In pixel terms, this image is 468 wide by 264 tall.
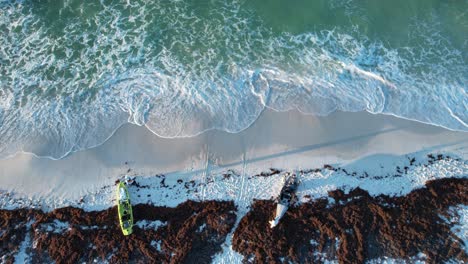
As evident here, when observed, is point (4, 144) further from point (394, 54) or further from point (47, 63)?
point (394, 54)

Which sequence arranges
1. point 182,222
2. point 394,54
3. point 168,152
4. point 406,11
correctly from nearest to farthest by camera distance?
point 182,222, point 168,152, point 394,54, point 406,11

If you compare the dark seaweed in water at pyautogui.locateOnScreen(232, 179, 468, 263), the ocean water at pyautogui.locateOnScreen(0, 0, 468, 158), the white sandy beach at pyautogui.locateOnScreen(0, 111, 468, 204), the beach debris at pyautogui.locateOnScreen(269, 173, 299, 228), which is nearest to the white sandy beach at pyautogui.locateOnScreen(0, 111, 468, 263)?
the white sandy beach at pyautogui.locateOnScreen(0, 111, 468, 204)

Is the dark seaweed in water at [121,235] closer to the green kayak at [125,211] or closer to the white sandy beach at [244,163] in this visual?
the green kayak at [125,211]

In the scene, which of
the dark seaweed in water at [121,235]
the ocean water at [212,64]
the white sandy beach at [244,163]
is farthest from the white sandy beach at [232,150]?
the dark seaweed in water at [121,235]

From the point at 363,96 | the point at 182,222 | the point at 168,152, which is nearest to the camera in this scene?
the point at 182,222

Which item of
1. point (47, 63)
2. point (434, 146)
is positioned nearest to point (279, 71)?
point (434, 146)

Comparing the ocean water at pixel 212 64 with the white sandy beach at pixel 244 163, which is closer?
the white sandy beach at pixel 244 163
